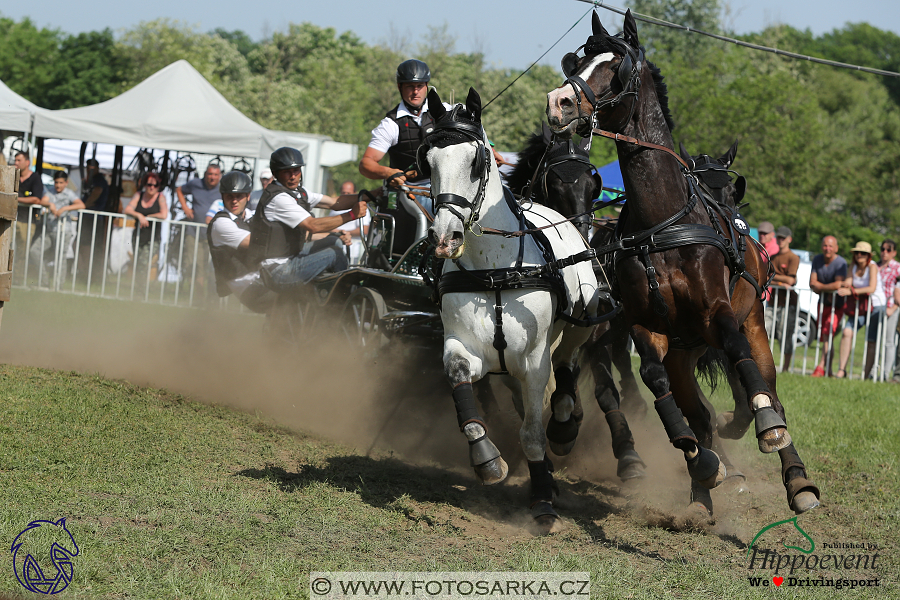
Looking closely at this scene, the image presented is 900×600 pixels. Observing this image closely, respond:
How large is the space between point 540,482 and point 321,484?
1.36 metres

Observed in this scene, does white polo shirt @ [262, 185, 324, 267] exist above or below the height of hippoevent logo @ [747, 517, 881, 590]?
above

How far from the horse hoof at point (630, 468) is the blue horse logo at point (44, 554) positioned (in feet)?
11.5

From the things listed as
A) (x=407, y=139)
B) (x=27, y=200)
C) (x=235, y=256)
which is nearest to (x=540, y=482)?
(x=407, y=139)

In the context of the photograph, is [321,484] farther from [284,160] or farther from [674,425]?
[284,160]

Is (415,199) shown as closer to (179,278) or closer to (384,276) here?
(384,276)

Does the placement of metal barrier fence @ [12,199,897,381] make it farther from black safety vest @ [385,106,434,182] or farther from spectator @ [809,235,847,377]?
black safety vest @ [385,106,434,182]

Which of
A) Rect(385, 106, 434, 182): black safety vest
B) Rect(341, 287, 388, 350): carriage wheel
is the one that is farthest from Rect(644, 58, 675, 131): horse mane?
Rect(341, 287, 388, 350): carriage wheel

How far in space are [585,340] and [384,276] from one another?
1861 mm

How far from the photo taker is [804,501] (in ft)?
14.6

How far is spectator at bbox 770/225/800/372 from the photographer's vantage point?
1215 centimetres

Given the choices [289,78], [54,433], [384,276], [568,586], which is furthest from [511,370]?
[289,78]

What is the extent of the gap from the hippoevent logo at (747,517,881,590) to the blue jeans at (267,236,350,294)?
15.2ft

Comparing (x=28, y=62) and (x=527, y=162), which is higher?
(x=28, y=62)

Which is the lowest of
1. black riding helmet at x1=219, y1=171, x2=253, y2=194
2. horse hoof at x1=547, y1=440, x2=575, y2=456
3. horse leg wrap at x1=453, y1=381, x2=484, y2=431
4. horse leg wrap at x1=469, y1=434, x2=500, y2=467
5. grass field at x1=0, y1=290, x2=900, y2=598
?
grass field at x1=0, y1=290, x2=900, y2=598
